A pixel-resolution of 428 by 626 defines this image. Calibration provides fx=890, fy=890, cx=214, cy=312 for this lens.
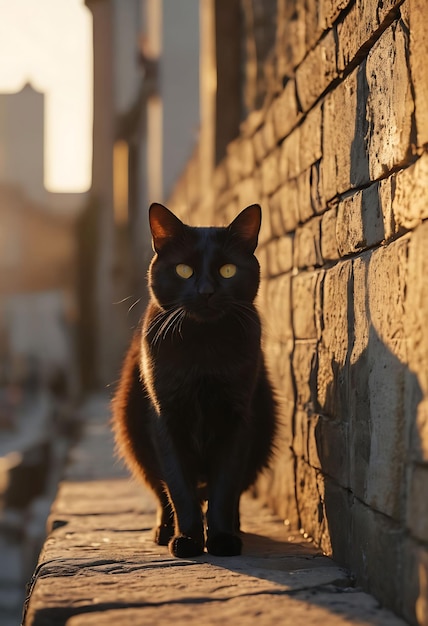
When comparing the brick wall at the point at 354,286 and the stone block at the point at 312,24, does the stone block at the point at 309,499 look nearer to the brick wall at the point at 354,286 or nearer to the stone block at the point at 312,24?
the brick wall at the point at 354,286

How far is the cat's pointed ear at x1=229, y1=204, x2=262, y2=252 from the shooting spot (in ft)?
9.87

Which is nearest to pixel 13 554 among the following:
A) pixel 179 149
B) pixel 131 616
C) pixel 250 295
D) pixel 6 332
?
pixel 179 149

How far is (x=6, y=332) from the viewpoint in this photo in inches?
1511

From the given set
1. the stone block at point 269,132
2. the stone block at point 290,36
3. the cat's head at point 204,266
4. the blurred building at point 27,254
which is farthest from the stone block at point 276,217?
the blurred building at point 27,254

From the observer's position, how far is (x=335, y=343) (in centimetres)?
284

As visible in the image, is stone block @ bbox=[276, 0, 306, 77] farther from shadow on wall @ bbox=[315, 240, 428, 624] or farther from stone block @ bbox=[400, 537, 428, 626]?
stone block @ bbox=[400, 537, 428, 626]

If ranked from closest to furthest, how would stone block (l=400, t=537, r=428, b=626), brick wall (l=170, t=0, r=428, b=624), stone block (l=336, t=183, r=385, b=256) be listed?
stone block (l=400, t=537, r=428, b=626) < brick wall (l=170, t=0, r=428, b=624) < stone block (l=336, t=183, r=385, b=256)

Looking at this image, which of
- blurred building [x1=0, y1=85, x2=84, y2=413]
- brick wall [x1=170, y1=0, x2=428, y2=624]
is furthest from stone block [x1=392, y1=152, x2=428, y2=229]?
blurred building [x1=0, y1=85, x2=84, y2=413]

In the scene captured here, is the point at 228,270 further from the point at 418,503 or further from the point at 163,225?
the point at 418,503

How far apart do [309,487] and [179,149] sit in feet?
29.8

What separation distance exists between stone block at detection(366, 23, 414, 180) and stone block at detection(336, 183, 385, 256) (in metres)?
0.08

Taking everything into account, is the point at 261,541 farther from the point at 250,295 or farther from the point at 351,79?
the point at 351,79

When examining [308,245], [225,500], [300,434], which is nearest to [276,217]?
[308,245]

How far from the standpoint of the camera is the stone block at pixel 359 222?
2400mm
